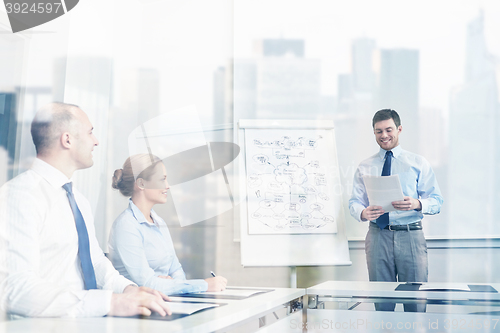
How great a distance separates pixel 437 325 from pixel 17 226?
1452 millimetres

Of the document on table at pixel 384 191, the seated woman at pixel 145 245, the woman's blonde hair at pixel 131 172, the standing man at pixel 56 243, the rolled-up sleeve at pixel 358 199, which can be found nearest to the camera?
the standing man at pixel 56 243

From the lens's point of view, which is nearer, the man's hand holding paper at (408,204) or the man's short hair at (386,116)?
the man's hand holding paper at (408,204)

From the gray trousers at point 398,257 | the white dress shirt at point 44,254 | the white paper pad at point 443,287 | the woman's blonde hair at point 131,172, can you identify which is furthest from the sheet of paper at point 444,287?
the woman's blonde hair at point 131,172

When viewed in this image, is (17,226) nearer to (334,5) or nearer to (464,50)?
(334,5)

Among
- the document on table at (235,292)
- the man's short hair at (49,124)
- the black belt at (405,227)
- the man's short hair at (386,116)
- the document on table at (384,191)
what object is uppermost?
the man's short hair at (386,116)

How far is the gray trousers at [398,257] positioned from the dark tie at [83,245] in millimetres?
1648

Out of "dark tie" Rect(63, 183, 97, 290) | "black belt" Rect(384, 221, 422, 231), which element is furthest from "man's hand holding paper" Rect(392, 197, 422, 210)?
"dark tie" Rect(63, 183, 97, 290)

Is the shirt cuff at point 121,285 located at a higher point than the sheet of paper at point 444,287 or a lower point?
higher

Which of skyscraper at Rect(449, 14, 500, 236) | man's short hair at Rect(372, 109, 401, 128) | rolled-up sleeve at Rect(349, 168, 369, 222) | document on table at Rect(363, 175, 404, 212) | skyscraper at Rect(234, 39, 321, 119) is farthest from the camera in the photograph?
skyscraper at Rect(234, 39, 321, 119)

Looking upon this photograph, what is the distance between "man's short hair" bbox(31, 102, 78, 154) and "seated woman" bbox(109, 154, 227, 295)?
1.76ft

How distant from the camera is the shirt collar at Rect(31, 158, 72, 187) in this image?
1200 mm

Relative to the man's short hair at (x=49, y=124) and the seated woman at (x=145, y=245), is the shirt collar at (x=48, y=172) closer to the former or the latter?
the man's short hair at (x=49, y=124)

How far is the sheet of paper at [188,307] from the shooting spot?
3.33 ft

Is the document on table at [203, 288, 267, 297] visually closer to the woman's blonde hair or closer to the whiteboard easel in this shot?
the woman's blonde hair
